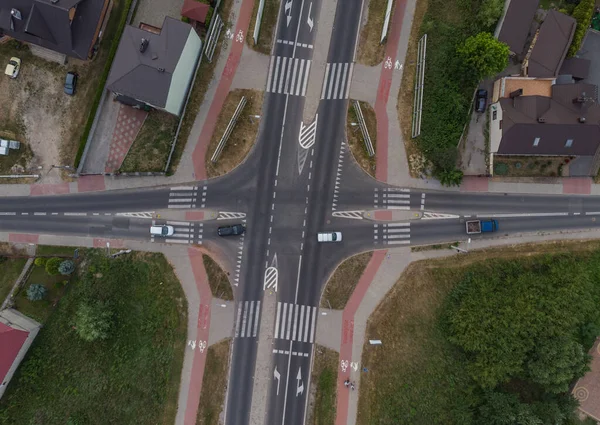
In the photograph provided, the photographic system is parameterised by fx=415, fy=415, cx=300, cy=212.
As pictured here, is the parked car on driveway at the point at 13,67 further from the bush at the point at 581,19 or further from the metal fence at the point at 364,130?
the bush at the point at 581,19

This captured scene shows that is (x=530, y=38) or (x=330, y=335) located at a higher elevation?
(x=530, y=38)

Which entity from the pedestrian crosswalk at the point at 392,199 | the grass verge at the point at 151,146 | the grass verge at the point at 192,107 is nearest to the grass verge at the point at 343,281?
the pedestrian crosswalk at the point at 392,199

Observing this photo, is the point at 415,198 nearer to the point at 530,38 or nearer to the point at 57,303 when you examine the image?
the point at 530,38

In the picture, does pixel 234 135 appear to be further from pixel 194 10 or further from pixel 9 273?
pixel 9 273

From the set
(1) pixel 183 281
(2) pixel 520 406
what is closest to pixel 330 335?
(1) pixel 183 281

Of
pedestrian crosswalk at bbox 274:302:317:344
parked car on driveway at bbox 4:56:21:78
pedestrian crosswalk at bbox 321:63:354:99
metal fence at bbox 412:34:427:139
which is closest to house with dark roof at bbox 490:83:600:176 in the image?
metal fence at bbox 412:34:427:139

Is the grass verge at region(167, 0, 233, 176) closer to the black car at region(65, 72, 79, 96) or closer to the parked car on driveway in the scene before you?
the black car at region(65, 72, 79, 96)

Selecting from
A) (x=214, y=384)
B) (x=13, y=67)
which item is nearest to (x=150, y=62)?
(x=13, y=67)
